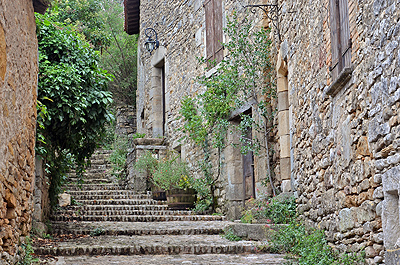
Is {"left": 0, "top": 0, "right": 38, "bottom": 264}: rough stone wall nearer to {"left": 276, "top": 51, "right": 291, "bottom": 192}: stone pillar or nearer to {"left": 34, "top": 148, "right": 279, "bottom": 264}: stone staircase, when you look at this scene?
{"left": 34, "top": 148, "right": 279, "bottom": 264}: stone staircase

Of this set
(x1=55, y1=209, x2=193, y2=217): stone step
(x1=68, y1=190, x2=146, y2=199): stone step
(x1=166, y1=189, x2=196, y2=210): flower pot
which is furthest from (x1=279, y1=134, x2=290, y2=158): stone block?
(x1=68, y1=190, x2=146, y2=199): stone step

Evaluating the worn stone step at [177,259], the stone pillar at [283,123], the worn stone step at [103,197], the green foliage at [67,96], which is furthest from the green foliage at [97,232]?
the worn stone step at [103,197]

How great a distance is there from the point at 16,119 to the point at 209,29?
21.2 ft

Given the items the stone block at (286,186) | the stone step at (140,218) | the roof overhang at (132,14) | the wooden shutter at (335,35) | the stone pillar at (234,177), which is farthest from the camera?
the roof overhang at (132,14)

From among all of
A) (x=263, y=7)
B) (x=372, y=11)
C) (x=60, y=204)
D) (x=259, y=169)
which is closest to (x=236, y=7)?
(x=263, y=7)

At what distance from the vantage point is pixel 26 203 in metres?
4.57

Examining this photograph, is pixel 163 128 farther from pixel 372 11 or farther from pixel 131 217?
pixel 372 11

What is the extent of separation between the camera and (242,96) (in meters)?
8.16

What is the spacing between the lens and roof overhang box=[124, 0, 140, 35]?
50.6 feet

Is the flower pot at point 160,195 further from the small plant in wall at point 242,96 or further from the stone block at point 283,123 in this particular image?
the stone block at point 283,123

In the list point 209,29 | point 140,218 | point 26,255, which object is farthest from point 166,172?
point 26,255

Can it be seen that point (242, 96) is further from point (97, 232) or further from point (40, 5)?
Answer: point (40, 5)

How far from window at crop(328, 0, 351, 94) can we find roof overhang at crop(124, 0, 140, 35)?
1144 cm

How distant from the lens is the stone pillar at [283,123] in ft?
22.0
